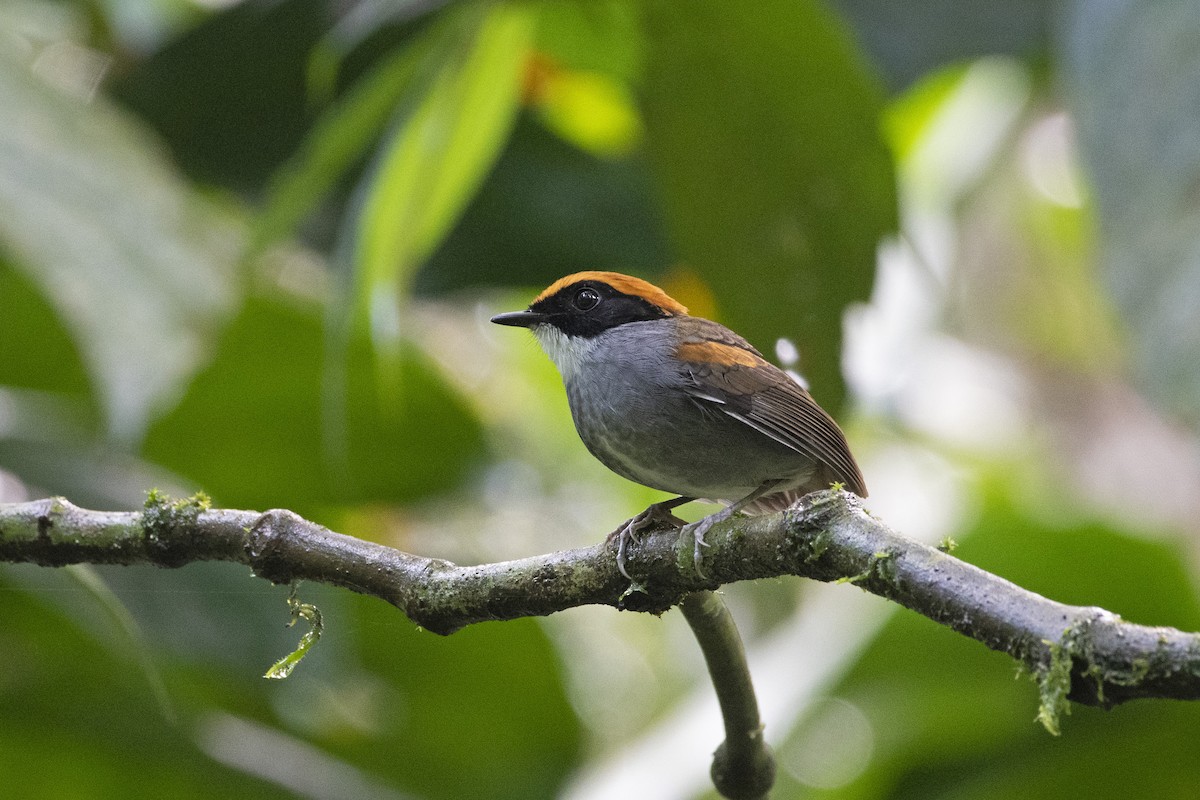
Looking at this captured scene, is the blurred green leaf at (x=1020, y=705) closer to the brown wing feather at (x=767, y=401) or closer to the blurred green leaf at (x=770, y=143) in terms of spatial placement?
the blurred green leaf at (x=770, y=143)

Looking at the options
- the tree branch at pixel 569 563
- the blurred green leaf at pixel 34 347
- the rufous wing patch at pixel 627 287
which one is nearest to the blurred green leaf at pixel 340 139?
the rufous wing patch at pixel 627 287

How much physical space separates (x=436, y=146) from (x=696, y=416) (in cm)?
95

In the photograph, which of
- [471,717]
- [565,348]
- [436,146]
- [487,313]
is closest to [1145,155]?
[565,348]

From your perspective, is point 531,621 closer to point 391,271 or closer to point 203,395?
point 203,395

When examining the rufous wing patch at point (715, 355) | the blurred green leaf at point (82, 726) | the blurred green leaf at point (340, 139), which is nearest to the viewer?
the rufous wing patch at point (715, 355)

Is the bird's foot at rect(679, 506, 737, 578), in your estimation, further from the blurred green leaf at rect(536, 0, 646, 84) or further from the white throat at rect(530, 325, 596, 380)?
the blurred green leaf at rect(536, 0, 646, 84)

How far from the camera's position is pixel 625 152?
16.8 ft

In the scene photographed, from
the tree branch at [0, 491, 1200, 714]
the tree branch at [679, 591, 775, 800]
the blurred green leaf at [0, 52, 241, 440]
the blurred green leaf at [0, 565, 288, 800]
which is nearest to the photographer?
the tree branch at [0, 491, 1200, 714]

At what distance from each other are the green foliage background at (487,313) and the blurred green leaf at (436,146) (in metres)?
0.01

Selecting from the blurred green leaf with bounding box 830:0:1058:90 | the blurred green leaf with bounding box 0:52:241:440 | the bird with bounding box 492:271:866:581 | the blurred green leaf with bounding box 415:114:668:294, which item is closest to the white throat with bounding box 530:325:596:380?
the bird with bounding box 492:271:866:581

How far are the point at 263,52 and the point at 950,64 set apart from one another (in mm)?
2630

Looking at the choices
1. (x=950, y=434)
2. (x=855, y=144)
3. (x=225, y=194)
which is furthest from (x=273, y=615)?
(x=950, y=434)

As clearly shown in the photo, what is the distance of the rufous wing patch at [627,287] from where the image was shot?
2535 mm

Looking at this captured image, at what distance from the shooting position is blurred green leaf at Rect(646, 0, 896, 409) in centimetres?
281
